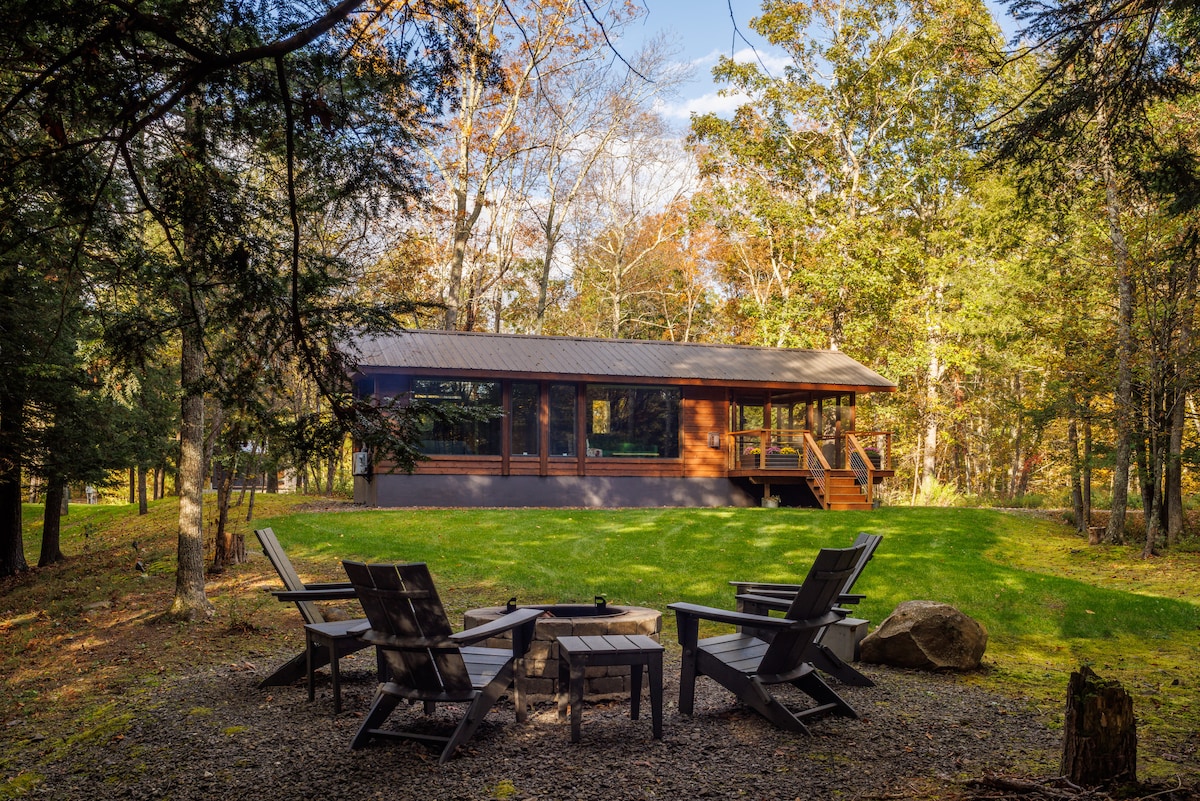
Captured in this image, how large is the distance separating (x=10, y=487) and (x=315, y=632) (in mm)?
8696

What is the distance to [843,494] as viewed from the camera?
1686cm

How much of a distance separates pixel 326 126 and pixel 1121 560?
39.8ft

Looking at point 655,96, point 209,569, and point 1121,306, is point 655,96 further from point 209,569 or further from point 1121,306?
point 209,569

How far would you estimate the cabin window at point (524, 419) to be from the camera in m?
17.4

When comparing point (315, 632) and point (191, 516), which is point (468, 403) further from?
point (315, 632)

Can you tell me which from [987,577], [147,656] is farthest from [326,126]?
[987,577]

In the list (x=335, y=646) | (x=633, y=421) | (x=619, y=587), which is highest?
(x=633, y=421)

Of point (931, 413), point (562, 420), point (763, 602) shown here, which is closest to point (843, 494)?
point (562, 420)

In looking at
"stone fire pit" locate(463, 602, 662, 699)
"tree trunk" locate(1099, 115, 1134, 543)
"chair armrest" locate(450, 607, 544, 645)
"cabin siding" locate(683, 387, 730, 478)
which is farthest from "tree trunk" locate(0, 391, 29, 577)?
"tree trunk" locate(1099, 115, 1134, 543)

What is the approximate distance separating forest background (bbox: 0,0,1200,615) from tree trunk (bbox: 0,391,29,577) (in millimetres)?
52

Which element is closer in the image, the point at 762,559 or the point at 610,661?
the point at 610,661

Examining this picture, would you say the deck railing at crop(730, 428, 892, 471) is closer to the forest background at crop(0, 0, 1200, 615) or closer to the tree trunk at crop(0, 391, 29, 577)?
the forest background at crop(0, 0, 1200, 615)

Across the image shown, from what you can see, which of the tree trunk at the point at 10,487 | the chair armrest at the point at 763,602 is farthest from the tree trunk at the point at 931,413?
the tree trunk at the point at 10,487

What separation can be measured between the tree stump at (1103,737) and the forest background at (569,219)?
299 cm
